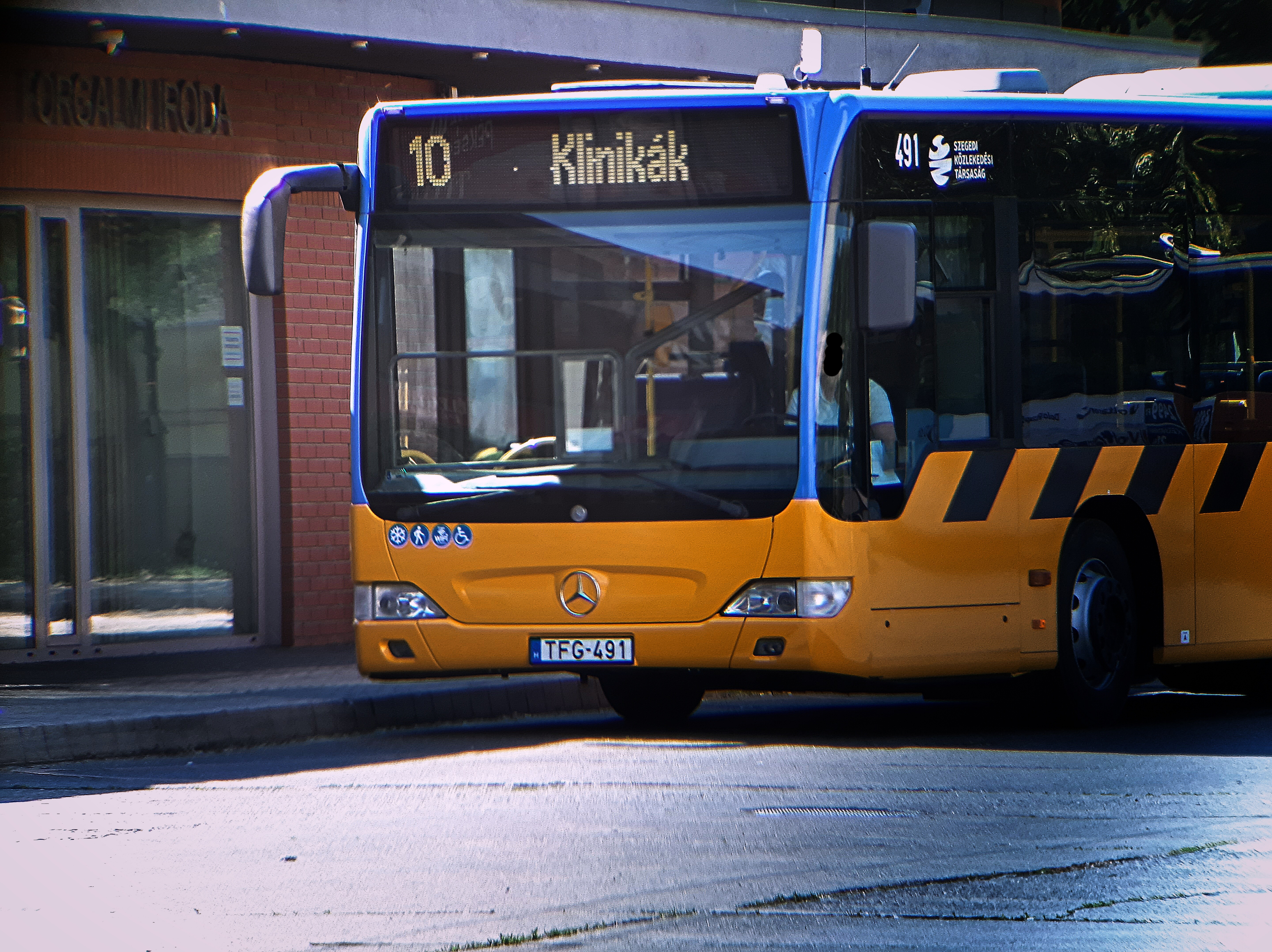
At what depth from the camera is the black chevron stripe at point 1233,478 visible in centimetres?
1068

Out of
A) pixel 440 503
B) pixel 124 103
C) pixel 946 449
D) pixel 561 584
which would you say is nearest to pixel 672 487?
pixel 561 584

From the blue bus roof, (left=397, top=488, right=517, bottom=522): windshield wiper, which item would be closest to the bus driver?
the blue bus roof

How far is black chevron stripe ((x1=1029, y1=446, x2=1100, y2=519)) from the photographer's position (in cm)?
999

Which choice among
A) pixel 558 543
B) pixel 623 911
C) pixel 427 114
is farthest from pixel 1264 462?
pixel 623 911

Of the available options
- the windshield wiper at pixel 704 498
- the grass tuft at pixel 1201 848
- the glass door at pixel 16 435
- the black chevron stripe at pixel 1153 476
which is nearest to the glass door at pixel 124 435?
the glass door at pixel 16 435

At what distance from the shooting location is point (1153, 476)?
10.4 metres

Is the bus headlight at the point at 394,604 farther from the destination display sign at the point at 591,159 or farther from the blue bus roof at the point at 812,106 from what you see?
the blue bus roof at the point at 812,106

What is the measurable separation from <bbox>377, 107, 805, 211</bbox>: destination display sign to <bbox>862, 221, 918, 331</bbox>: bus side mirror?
44 cm

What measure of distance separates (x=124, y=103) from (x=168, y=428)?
227cm

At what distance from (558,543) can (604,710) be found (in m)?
2.81

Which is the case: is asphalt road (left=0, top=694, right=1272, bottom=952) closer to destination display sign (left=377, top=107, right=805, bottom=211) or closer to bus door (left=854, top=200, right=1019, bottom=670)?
bus door (left=854, top=200, right=1019, bottom=670)

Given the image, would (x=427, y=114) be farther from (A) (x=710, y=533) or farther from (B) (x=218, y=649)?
(B) (x=218, y=649)

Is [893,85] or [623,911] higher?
[893,85]

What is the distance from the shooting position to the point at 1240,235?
1095cm
